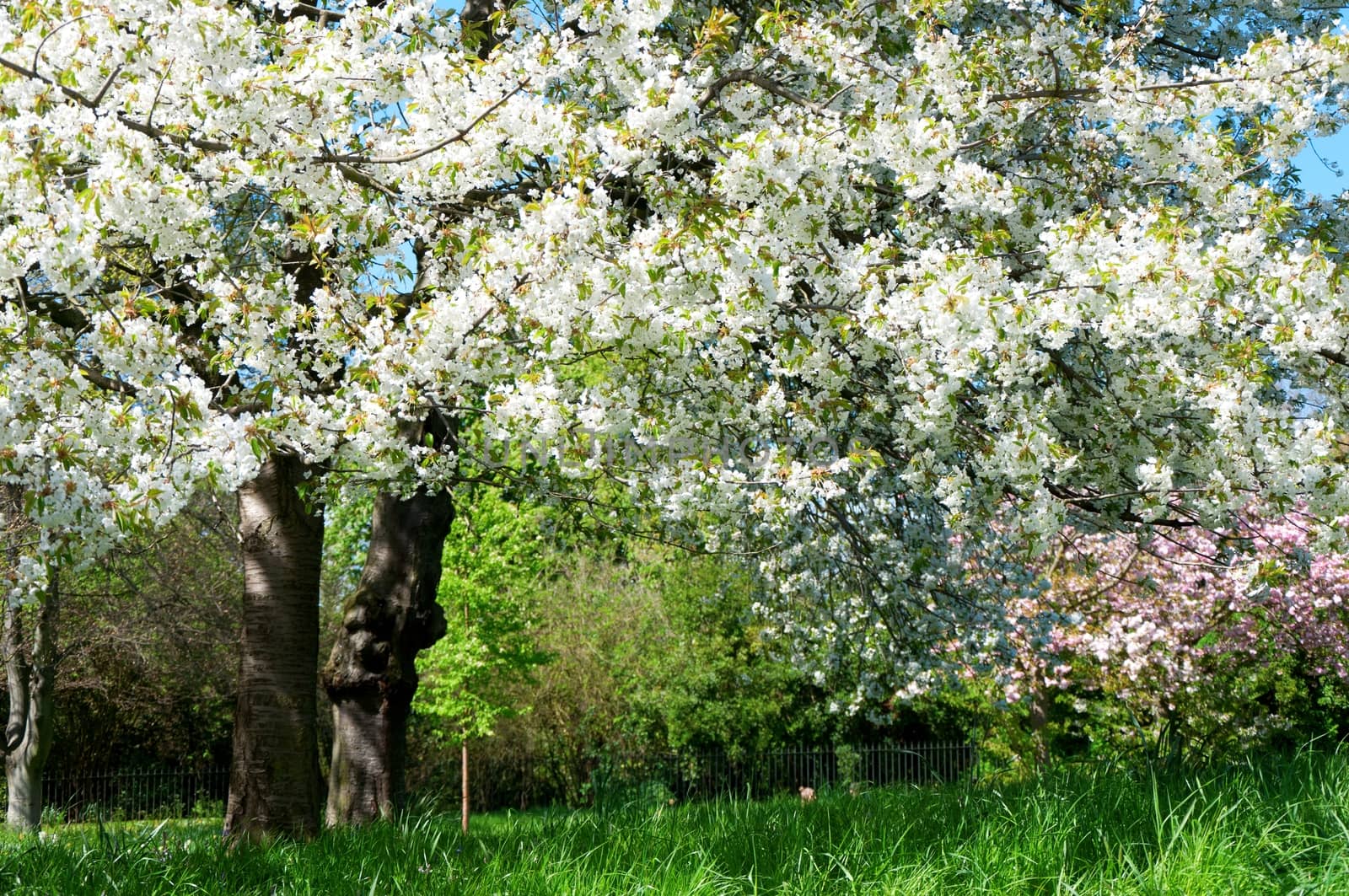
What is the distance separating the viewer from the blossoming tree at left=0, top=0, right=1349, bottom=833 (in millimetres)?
4520

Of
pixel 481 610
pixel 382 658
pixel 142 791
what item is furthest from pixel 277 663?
pixel 142 791

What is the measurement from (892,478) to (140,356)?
5.44m

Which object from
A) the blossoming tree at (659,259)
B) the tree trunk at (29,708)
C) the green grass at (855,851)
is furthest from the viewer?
the tree trunk at (29,708)

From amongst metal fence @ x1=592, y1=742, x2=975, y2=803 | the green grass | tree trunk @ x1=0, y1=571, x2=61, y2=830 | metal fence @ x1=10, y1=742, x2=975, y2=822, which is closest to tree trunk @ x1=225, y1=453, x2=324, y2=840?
the green grass

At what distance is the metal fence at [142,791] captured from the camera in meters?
Result: 20.0

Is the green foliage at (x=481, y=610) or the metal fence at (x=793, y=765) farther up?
the green foliage at (x=481, y=610)

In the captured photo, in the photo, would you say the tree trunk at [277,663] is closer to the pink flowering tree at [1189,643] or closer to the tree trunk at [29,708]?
the tree trunk at [29,708]

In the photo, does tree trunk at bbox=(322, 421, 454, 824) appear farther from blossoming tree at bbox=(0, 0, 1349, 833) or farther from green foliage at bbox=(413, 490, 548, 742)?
green foliage at bbox=(413, 490, 548, 742)

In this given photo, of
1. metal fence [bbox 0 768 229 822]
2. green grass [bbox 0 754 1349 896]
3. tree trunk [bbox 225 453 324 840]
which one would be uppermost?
tree trunk [bbox 225 453 324 840]

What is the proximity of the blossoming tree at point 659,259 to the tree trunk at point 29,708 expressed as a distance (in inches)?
347

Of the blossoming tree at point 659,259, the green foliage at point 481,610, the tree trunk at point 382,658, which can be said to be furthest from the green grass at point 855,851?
the green foliage at point 481,610

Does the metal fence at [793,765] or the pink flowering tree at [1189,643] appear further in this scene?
the metal fence at [793,765]

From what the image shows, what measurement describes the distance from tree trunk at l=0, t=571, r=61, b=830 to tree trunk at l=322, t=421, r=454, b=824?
693 centimetres

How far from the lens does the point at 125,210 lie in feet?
14.0
